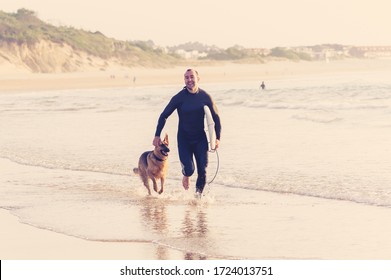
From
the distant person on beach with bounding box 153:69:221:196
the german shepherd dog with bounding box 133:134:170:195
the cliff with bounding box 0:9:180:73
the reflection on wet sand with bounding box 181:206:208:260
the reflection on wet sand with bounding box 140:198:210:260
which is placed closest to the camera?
the reflection on wet sand with bounding box 181:206:208:260

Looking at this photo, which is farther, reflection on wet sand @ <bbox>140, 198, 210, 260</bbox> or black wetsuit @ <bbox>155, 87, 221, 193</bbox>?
black wetsuit @ <bbox>155, 87, 221, 193</bbox>

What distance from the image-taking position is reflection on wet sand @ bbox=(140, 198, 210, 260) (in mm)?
8195


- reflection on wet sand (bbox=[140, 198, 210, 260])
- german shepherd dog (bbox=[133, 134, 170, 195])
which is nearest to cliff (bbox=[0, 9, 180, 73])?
german shepherd dog (bbox=[133, 134, 170, 195])

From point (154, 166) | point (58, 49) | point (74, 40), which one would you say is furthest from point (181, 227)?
point (74, 40)

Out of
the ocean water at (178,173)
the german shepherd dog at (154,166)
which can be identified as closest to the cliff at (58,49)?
the ocean water at (178,173)

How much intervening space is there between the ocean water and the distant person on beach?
309mm

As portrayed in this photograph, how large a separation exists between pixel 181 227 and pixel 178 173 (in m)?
4.59

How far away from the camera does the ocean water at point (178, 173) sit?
944 centimetres

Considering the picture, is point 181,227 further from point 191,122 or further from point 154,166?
point 154,166

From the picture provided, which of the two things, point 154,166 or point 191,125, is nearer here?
point 191,125

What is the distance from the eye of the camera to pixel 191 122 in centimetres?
1098

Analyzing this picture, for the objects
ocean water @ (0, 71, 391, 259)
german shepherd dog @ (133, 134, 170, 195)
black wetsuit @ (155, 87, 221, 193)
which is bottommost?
ocean water @ (0, 71, 391, 259)

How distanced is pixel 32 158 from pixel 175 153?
9.02ft

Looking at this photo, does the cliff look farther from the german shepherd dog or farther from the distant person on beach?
the distant person on beach
